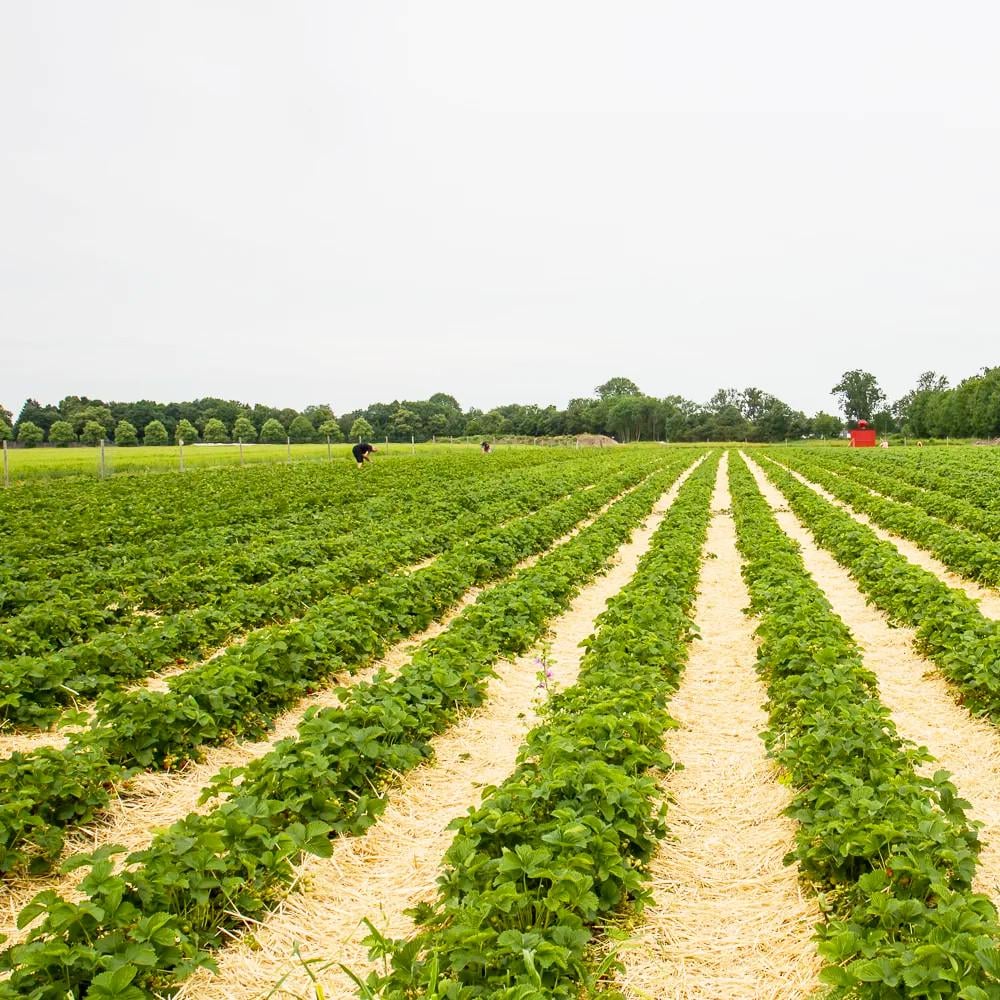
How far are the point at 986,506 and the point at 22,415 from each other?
369ft

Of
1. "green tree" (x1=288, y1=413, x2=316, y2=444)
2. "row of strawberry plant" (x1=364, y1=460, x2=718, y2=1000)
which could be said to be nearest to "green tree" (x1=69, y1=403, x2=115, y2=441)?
"green tree" (x1=288, y1=413, x2=316, y2=444)

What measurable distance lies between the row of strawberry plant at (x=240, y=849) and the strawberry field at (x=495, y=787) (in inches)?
0.9

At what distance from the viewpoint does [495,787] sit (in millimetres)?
4410

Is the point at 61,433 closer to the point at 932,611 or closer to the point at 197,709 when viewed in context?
the point at 197,709

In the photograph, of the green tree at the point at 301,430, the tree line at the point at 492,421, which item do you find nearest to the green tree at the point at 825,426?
the tree line at the point at 492,421

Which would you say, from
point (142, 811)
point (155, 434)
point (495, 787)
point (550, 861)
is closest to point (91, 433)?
point (155, 434)

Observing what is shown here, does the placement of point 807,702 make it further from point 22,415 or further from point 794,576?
point 22,415

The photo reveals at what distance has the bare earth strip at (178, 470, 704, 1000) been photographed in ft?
11.3

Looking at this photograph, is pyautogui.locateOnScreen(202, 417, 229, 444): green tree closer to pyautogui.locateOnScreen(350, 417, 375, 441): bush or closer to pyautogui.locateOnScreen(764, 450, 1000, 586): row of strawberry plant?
pyautogui.locateOnScreen(350, 417, 375, 441): bush

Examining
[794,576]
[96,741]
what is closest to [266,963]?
[96,741]

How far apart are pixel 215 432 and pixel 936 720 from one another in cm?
10874

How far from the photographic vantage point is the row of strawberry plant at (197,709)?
14.6ft

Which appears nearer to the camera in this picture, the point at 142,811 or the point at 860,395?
the point at 142,811

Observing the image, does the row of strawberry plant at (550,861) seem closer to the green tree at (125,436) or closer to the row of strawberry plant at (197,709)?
the row of strawberry plant at (197,709)
